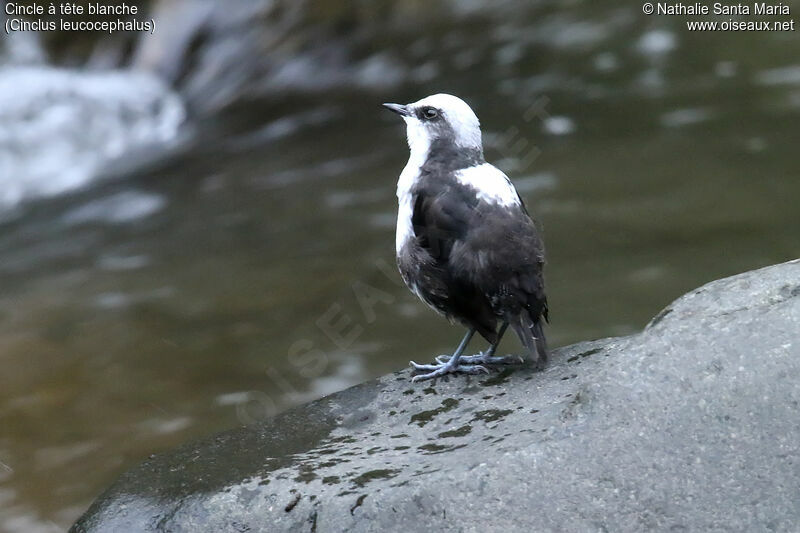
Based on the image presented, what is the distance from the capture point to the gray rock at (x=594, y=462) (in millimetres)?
2654

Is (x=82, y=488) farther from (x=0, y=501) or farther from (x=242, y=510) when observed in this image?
(x=242, y=510)

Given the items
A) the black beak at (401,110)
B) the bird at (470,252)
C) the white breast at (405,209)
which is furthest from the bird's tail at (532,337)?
the black beak at (401,110)

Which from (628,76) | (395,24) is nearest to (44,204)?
(395,24)

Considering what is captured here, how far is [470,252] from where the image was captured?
3.83 meters

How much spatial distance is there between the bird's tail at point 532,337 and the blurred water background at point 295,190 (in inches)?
117

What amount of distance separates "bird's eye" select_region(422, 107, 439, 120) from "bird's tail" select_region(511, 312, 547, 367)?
97 cm

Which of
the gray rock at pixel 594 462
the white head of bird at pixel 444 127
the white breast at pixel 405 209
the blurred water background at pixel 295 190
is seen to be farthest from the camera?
the blurred water background at pixel 295 190

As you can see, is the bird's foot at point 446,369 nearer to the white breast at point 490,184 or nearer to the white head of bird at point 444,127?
the white breast at point 490,184

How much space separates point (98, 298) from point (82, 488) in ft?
7.62

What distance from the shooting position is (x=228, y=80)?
38.0 ft

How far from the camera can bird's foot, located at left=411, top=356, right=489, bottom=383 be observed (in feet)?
12.6

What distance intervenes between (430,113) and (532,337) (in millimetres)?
1102

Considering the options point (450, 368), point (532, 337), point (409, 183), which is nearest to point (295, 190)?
point (409, 183)

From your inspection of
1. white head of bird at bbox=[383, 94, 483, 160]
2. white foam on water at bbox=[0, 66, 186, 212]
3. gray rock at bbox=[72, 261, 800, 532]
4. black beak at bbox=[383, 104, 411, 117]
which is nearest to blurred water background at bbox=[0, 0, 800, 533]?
white foam on water at bbox=[0, 66, 186, 212]
